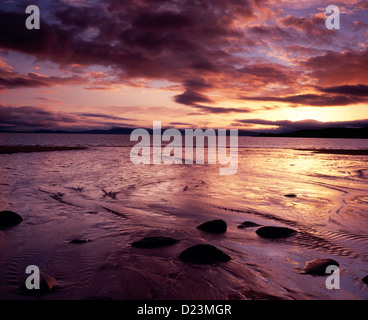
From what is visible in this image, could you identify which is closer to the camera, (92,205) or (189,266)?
(189,266)

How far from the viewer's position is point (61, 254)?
5.61 metres

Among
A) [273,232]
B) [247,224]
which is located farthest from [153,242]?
[273,232]

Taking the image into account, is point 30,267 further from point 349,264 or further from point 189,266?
point 349,264

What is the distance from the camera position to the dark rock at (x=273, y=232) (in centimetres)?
679

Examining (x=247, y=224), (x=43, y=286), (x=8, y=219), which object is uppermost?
(x=8, y=219)

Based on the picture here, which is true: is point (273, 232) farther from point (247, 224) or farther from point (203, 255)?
point (203, 255)

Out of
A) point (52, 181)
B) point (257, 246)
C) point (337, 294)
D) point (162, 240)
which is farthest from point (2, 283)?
point (52, 181)

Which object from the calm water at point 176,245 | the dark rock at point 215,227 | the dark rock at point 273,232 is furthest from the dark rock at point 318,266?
the dark rock at point 215,227

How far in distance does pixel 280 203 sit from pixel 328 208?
5.77 ft

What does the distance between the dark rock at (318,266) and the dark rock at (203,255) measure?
1.54m

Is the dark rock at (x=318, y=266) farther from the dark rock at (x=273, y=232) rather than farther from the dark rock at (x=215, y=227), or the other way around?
the dark rock at (x=215, y=227)

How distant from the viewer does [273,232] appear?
22.4 feet

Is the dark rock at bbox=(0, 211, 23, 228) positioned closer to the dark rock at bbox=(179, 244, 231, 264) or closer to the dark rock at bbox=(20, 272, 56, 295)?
the dark rock at bbox=(20, 272, 56, 295)

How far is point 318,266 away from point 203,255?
2247 millimetres
